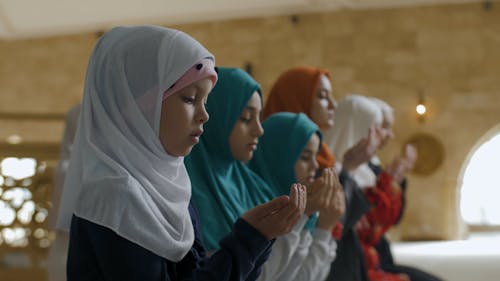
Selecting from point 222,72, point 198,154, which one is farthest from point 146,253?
point 222,72

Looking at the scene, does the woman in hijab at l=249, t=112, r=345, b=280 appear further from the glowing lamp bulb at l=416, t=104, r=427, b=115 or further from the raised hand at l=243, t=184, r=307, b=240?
the glowing lamp bulb at l=416, t=104, r=427, b=115

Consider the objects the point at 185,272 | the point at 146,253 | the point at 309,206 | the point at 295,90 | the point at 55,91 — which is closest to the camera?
the point at 146,253

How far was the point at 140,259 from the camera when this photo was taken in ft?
5.17

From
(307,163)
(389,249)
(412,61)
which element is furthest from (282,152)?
(412,61)

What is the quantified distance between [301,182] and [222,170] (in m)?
0.40

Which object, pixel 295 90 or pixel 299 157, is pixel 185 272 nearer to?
pixel 299 157

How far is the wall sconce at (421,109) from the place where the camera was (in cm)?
1082

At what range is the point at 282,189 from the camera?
262 centimetres

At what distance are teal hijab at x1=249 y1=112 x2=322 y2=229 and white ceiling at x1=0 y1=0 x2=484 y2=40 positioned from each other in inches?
326

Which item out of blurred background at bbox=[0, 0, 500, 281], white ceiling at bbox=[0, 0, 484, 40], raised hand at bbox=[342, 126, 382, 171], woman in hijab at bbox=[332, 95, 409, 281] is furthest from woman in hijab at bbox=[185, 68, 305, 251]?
white ceiling at bbox=[0, 0, 484, 40]

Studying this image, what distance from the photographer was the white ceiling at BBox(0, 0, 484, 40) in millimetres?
10875

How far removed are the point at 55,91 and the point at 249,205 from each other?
10.4m

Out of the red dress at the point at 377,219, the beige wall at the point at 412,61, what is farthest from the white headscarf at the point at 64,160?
the beige wall at the point at 412,61

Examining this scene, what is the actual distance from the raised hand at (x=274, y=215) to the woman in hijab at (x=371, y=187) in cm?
207
